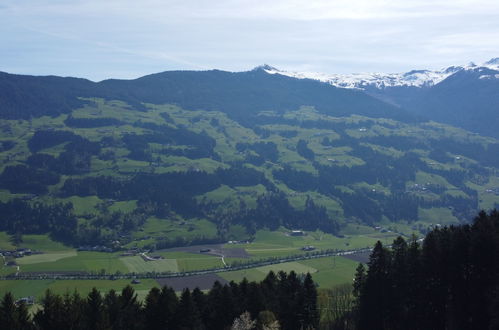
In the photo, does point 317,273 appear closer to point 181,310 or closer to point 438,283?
point 438,283

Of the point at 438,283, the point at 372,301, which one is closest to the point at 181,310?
the point at 372,301

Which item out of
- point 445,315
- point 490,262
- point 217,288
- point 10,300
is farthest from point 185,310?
point 490,262

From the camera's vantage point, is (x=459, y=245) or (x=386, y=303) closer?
(x=459, y=245)

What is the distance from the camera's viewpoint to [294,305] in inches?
3273

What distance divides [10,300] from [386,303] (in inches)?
2065

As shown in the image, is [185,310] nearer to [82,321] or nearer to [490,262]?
[82,321]

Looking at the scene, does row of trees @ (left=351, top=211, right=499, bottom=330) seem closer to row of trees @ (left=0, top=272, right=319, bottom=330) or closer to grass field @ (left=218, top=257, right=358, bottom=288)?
row of trees @ (left=0, top=272, right=319, bottom=330)

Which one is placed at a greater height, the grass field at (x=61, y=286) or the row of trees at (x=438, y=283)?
the row of trees at (x=438, y=283)

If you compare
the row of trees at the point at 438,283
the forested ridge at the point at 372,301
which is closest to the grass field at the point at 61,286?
the forested ridge at the point at 372,301

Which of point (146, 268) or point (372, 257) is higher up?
point (372, 257)

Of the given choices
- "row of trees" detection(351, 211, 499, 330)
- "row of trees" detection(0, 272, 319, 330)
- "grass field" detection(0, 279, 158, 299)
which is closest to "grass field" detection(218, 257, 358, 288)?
"grass field" detection(0, 279, 158, 299)

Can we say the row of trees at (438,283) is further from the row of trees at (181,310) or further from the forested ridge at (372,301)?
the row of trees at (181,310)

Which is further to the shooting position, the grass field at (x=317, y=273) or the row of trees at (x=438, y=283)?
the grass field at (x=317, y=273)

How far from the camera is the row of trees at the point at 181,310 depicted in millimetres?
69938
